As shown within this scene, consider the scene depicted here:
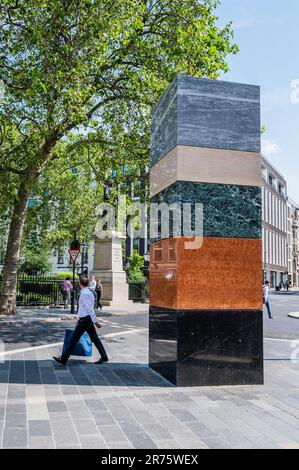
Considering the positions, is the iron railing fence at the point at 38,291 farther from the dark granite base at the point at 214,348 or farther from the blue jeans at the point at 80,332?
the dark granite base at the point at 214,348

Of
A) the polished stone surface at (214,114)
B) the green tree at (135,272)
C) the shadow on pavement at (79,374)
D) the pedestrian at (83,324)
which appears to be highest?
the polished stone surface at (214,114)

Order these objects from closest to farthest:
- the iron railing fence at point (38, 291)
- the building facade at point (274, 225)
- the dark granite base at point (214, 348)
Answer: the dark granite base at point (214, 348) < the iron railing fence at point (38, 291) < the building facade at point (274, 225)

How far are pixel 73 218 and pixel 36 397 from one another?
1313 inches

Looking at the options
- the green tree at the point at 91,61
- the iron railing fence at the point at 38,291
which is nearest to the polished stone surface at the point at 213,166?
the green tree at the point at 91,61

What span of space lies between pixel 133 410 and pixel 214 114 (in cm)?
457

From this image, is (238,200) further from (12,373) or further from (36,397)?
(12,373)

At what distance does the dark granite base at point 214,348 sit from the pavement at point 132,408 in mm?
216

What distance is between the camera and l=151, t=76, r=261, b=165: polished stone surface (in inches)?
280

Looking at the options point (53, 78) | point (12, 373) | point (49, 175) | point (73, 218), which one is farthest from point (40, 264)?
point (12, 373)

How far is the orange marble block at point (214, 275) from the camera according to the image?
6.87 metres

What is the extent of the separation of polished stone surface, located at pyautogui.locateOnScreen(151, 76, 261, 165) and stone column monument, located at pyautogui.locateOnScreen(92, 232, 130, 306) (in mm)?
17911

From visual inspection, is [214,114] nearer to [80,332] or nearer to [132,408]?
[80,332]

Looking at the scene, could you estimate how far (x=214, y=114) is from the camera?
722 cm

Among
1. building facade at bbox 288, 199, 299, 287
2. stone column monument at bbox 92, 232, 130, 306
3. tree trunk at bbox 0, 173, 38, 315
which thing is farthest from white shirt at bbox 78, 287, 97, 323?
building facade at bbox 288, 199, 299, 287
